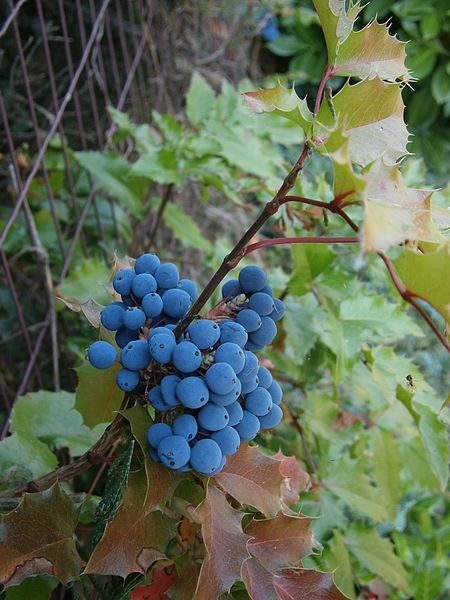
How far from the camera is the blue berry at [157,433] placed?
39 cm

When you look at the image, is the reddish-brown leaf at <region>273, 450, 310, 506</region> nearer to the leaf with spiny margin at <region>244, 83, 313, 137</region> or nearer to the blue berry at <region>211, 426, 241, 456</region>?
the blue berry at <region>211, 426, 241, 456</region>

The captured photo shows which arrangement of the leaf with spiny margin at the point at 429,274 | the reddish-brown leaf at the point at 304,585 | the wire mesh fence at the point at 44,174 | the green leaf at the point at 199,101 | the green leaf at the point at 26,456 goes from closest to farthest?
1. the leaf with spiny margin at the point at 429,274
2. the reddish-brown leaf at the point at 304,585
3. the green leaf at the point at 26,456
4. the wire mesh fence at the point at 44,174
5. the green leaf at the point at 199,101

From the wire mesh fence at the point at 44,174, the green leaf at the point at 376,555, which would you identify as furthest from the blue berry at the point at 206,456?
the green leaf at the point at 376,555

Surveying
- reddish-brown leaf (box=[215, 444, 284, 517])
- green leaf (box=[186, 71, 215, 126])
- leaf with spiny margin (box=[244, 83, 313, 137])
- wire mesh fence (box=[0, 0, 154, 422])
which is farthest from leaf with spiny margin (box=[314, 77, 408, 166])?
green leaf (box=[186, 71, 215, 126])

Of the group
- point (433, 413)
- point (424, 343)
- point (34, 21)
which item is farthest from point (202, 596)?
point (424, 343)

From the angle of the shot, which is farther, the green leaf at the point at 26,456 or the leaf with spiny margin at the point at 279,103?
the green leaf at the point at 26,456

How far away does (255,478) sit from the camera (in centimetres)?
44

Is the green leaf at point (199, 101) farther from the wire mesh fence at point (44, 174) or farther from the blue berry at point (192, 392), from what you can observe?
the blue berry at point (192, 392)

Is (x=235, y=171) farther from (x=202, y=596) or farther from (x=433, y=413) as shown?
(x=202, y=596)

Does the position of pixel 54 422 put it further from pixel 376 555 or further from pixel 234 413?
pixel 376 555

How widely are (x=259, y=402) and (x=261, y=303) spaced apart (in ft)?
0.23

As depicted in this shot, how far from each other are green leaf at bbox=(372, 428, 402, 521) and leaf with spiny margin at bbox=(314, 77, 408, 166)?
2.12ft

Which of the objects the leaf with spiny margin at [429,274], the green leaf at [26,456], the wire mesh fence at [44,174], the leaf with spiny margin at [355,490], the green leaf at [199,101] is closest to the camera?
the leaf with spiny margin at [429,274]

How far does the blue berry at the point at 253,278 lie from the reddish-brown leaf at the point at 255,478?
0.12 meters
